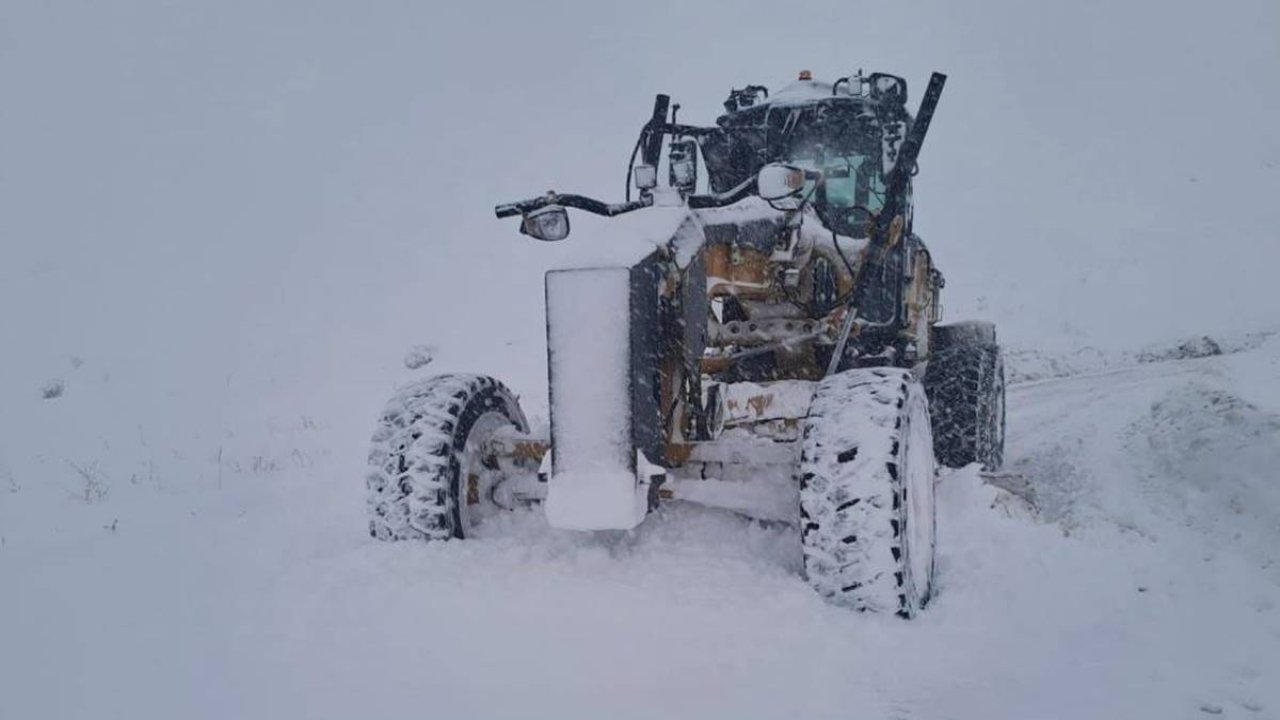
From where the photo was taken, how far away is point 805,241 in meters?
4.89

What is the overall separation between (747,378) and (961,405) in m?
1.35

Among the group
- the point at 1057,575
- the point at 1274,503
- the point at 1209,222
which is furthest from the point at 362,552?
the point at 1209,222

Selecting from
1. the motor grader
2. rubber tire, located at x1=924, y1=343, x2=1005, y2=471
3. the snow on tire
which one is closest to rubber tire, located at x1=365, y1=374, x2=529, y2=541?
the motor grader

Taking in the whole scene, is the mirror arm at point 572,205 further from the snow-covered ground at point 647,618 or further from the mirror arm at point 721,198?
the snow-covered ground at point 647,618

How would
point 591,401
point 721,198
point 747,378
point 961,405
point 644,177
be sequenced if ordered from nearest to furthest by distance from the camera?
point 591,401 < point 721,198 < point 644,177 < point 961,405 < point 747,378

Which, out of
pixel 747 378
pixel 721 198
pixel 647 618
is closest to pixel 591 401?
pixel 647 618

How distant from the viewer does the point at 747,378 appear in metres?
6.14

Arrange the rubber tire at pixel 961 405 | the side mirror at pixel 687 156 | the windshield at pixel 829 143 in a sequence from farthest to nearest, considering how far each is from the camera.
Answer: the windshield at pixel 829 143 → the side mirror at pixel 687 156 → the rubber tire at pixel 961 405

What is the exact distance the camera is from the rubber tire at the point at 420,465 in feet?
13.9

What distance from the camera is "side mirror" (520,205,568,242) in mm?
3957

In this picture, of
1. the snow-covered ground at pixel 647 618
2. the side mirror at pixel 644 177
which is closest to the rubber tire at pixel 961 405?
the snow-covered ground at pixel 647 618

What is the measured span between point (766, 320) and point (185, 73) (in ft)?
82.4

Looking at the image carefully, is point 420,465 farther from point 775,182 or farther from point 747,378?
point 747,378

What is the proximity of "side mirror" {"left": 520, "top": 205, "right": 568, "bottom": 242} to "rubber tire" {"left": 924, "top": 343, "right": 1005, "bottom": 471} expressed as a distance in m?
3.08
